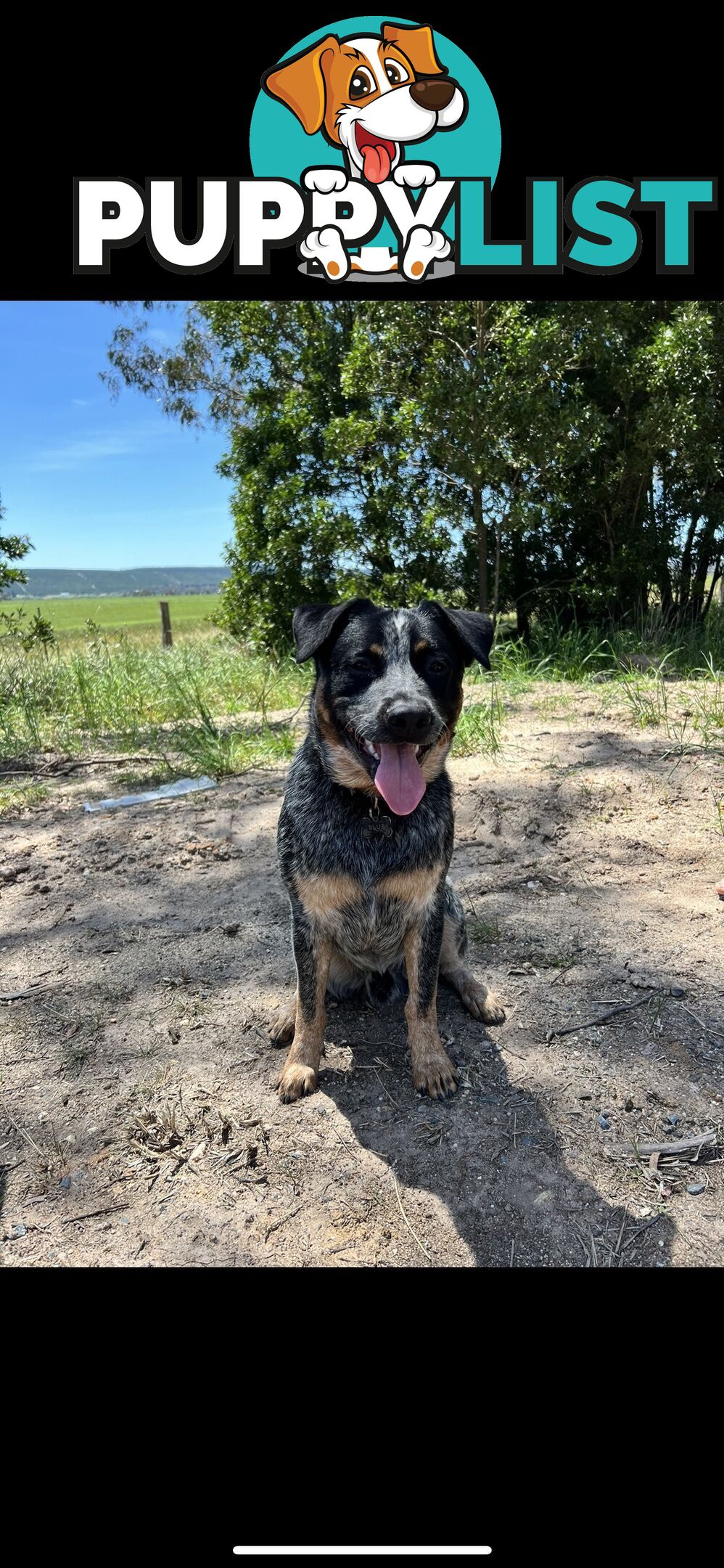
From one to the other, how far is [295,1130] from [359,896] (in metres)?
0.78

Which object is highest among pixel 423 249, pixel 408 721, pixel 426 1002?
pixel 423 249

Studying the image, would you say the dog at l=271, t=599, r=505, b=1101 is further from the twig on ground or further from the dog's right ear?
the twig on ground

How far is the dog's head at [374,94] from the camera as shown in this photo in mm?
3908

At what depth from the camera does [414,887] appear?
2.83 m

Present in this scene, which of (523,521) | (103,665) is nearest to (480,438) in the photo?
(523,521)

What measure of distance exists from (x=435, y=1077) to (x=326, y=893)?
737 mm

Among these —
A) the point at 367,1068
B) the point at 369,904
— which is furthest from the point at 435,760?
the point at 367,1068

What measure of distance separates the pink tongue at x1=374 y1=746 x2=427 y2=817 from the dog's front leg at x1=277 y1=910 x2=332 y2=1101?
555 millimetres

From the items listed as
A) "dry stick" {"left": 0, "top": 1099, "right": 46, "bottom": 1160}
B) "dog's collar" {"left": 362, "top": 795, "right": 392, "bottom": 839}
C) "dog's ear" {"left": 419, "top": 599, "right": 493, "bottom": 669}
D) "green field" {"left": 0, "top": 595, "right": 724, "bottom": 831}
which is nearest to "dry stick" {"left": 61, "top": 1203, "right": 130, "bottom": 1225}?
"dry stick" {"left": 0, "top": 1099, "right": 46, "bottom": 1160}

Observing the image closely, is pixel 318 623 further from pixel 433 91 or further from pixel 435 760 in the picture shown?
pixel 433 91

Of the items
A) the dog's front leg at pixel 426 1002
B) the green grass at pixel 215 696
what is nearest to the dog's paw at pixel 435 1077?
the dog's front leg at pixel 426 1002

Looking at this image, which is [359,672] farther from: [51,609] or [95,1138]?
[51,609]

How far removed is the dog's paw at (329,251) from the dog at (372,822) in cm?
319

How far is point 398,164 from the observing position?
4625 millimetres
